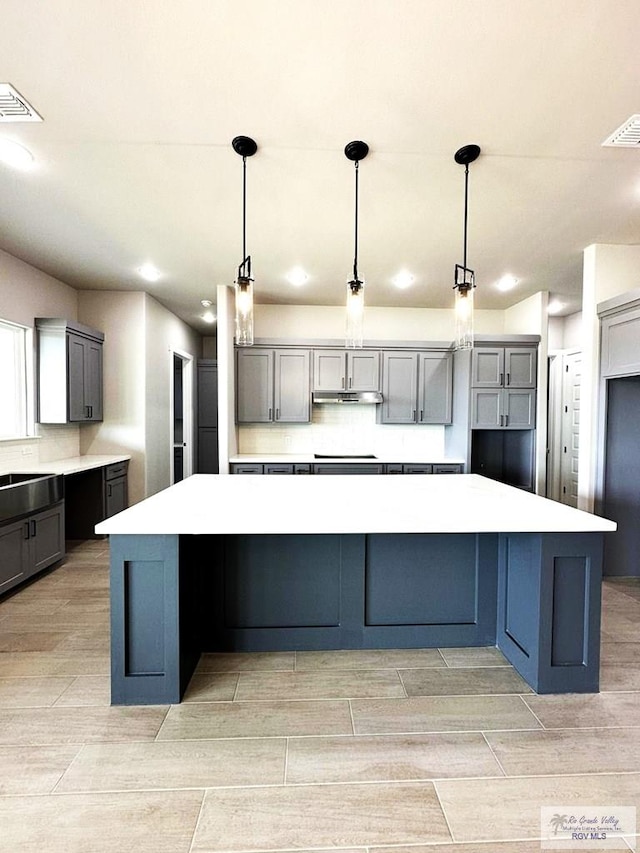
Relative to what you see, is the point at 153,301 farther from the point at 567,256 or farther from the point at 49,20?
the point at 567,256

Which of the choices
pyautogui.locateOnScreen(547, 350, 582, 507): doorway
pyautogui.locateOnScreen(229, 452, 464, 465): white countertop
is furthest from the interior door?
pyautogui.locateOnScreen(229, 452, 464, 465): white countertop

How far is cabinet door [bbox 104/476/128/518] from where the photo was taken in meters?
4.46

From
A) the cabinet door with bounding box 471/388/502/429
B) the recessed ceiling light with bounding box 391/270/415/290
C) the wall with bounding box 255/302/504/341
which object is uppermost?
the recessed ceiling light with bounding box 391/270/415/290

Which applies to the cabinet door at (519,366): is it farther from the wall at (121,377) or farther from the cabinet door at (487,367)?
the wall at (121,377)

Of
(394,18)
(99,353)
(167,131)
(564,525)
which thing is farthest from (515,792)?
(99,353)

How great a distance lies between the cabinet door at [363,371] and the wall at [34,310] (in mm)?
3210

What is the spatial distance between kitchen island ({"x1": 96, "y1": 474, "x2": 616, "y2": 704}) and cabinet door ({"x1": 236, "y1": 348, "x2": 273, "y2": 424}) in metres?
2.37

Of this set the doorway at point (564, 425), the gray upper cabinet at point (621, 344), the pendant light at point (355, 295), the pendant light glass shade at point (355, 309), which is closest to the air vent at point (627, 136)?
the pendant light at point (355, 295)

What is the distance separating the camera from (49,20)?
1.51 meters

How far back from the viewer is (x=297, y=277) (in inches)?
169

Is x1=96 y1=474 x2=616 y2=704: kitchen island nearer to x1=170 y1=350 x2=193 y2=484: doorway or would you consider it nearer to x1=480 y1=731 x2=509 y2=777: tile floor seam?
x1=480 y1=731 x2=509 y2=777: tile floor seam

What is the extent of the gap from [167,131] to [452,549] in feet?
8.60

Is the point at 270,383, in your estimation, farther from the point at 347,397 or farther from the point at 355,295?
the point at 355,295

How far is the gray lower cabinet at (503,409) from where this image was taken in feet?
15.8
